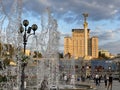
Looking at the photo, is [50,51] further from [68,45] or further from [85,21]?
[68,45]

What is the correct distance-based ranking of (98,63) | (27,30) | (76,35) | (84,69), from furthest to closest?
(76,35), (84,69), (98,63), (27,30)

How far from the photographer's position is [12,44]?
14.3 meters

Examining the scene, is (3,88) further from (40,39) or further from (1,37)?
(40,39)

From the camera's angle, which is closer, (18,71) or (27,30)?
(18,71)

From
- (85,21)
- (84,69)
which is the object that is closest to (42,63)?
(84,69)

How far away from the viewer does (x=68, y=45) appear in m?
150

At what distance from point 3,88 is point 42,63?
24.2ft

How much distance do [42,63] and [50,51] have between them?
822 millimetres

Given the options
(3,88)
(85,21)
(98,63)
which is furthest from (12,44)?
(85,21)

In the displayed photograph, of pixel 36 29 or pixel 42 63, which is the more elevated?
pixel 36 29

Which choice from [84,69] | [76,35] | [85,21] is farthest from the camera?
[76,35]

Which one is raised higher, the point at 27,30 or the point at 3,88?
the point at 27,30

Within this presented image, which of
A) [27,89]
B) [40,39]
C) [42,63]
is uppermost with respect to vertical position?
[40,39]

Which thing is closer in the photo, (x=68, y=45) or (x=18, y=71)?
(x=18, y=71)
